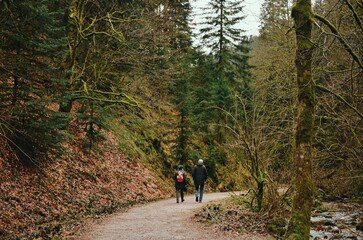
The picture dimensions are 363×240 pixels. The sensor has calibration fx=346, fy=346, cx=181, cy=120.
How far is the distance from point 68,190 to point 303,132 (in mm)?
9856

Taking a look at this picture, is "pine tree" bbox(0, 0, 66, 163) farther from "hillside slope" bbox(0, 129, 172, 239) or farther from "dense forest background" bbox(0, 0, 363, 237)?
"hillside slope" bbox(0, 129, 172, 239)

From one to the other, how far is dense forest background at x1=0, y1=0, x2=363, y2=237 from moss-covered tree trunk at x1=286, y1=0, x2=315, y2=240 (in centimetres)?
35

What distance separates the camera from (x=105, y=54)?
1688 cm

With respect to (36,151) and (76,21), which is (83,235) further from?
(76,21)

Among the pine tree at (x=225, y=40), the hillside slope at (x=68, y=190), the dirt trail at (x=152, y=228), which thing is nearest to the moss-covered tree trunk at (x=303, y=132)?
the dirt trail at (x=152, y=228)

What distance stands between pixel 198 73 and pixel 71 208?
26.1 meters

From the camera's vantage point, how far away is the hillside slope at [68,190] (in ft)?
32.7

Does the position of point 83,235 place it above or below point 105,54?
below

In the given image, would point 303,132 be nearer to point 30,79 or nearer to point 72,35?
point 30,79

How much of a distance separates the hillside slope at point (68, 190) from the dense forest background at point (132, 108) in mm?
71

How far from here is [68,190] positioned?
13.9 m

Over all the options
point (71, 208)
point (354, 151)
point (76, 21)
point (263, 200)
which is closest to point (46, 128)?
point (71, 208)

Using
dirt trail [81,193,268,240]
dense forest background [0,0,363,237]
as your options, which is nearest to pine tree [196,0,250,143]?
dense forest background [0,0,363,237]

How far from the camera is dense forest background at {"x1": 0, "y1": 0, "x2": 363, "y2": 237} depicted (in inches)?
412
